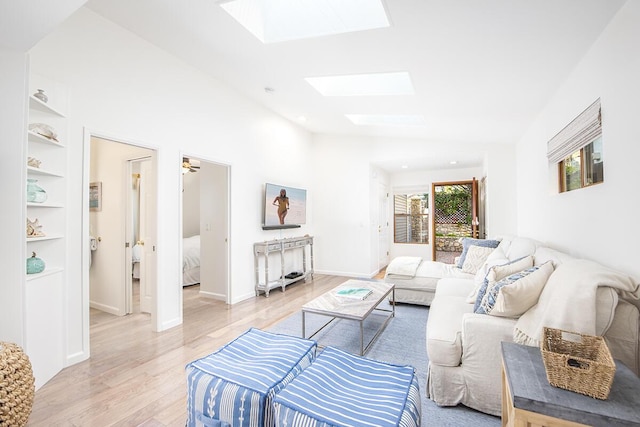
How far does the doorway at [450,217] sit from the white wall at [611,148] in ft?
12.7

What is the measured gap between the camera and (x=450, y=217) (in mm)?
6641

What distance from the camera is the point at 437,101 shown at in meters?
3.35

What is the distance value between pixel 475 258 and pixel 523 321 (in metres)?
2.40

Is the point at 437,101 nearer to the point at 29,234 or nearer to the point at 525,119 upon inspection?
the point at 525,119

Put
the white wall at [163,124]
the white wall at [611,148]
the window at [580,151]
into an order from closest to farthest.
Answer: the white wall at [611,148] < the window at [580,151] < the white wall at [163,124]

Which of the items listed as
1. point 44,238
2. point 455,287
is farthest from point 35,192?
point 455,287

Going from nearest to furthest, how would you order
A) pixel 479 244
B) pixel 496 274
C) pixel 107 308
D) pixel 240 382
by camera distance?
pixel 240 382 → pixel 496 274 → pixel 107 308 → pixel 479 244

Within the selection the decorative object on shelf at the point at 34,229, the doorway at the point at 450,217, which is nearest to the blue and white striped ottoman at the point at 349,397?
the decorative object on shelf at the point at 34,229

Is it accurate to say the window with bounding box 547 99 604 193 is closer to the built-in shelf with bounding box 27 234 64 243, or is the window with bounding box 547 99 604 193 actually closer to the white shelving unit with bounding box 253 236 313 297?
the white shelving unit with bounding box 253 236 313 297

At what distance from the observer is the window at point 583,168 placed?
1.98 metres

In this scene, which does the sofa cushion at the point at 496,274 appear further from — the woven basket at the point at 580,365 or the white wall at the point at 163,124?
the white wall at the point at 163,124

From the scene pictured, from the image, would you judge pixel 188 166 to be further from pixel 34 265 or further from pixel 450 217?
pixel 450 217

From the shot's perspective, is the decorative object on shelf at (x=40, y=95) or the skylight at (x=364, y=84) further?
the skylight at (x=364, y=84)

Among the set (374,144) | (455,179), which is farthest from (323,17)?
(455,179)
